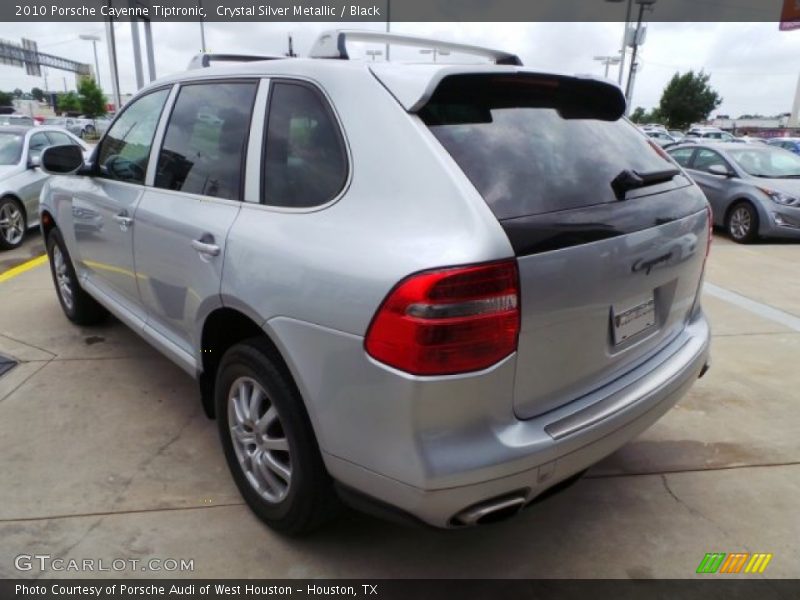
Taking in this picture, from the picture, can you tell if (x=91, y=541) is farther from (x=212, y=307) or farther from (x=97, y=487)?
(x=212, y=307)

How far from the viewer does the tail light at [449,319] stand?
167 cm

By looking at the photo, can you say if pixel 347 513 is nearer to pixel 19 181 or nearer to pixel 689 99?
Result: pixel 19 181

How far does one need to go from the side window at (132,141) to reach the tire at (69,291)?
3.46ft

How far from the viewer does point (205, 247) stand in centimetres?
242

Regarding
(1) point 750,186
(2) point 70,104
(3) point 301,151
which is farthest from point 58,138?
(2) point 70,104

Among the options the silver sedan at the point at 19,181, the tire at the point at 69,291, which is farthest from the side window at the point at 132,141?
the silver sedan at the point at 19,181

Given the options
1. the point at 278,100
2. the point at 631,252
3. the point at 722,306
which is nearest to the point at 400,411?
the point at 631,252

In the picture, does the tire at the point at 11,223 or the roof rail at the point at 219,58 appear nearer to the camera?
the roof rail at the point at 219,58

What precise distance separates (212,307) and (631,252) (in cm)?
162

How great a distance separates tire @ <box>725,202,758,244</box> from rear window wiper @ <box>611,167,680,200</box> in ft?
25.9

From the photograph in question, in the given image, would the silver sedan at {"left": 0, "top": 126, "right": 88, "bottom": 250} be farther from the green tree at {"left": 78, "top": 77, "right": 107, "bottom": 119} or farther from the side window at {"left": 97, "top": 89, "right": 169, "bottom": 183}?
the green tree at {"left": 78, "top": 77, "right": 107, "bottom": 119}

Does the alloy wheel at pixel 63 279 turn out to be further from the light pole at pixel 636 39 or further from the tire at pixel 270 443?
the light pole at pixel 636 39

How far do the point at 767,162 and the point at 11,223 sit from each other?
1143cm

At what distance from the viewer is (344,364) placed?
1.83m
